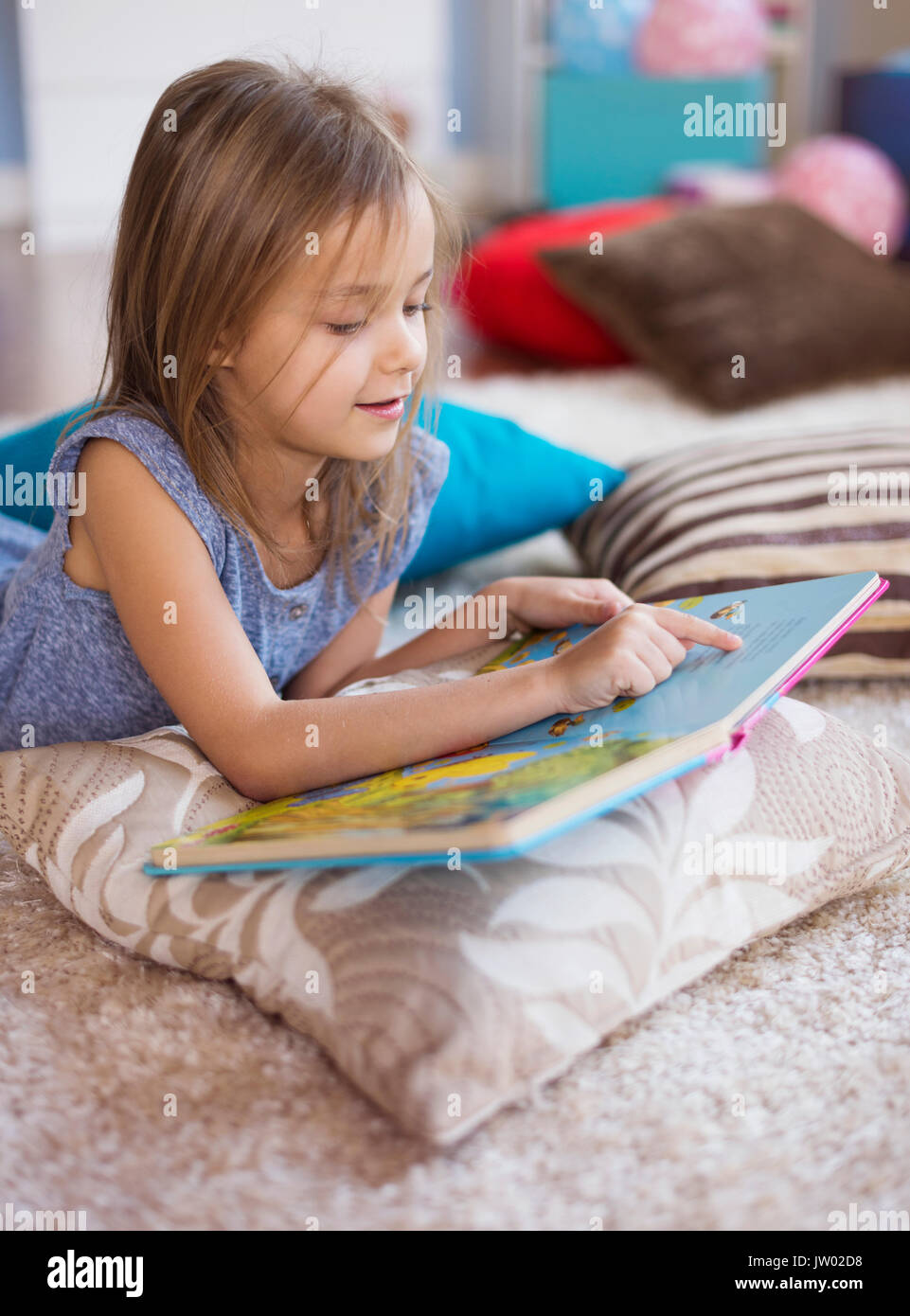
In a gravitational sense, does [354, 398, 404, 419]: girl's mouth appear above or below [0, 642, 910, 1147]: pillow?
above

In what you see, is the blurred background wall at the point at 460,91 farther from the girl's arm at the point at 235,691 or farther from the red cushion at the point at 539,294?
the girl's arm at the point at 235,691

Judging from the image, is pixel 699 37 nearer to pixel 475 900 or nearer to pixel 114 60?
pixel 114 60

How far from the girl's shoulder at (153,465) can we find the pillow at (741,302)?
122cm

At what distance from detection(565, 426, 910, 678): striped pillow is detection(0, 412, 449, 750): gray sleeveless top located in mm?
255

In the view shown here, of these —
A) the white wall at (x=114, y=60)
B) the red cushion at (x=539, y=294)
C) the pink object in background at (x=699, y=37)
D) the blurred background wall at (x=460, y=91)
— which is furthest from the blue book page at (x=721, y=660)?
the white wall at (x=114, y=60)

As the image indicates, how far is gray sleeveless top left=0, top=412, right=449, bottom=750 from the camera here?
75 cm

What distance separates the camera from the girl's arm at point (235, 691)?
2.28 feet

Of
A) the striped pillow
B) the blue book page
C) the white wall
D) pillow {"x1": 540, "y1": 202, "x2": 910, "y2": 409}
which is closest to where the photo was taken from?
the blue book page

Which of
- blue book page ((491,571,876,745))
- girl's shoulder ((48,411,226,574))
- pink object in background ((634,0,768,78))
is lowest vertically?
blue book page ((491,571,876,745))

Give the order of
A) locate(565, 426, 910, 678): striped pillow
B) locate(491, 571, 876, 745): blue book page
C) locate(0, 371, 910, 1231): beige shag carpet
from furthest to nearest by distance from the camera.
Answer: locate(565, 426, 910, 678): striped pillow
locate(491, 571, 876, 745): blue book page
locate(0, 371, 910, 1231): beige shag carpet

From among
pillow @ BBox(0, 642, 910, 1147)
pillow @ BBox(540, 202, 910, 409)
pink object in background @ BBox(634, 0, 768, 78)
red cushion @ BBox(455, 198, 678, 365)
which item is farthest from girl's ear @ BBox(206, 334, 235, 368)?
pink object in background @ BBox(634, 0, 768, 78)

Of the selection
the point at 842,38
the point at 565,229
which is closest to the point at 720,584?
the point at 565,229

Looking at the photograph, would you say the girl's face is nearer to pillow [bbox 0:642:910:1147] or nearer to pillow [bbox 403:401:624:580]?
pillow [bbox 0:642:910:1147]

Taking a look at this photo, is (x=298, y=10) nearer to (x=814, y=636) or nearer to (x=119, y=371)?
(x=119, y=371)
